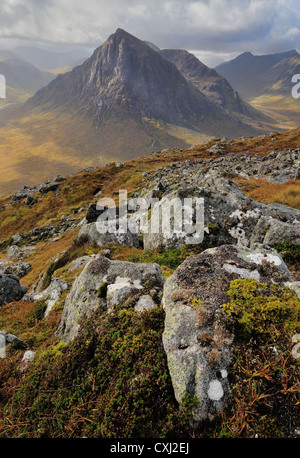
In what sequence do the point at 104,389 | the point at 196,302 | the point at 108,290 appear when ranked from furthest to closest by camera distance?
the point at 108,290 → the point at 196,302 → the point at 104,389

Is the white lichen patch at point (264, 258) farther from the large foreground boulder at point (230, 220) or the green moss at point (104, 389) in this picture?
the large foreground boulder at point (230, 220)

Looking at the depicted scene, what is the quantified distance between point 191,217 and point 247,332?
33.9ft

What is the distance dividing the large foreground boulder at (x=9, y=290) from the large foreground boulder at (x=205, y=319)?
1459 centimetres

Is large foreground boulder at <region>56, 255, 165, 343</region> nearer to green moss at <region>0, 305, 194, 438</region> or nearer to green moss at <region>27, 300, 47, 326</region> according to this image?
green moss at <region>0, 305, 194, 438</region>

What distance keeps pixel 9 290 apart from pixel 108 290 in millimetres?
12645

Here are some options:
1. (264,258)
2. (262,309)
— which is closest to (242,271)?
(264,258)

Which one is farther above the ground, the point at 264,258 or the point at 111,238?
the point at 264,258

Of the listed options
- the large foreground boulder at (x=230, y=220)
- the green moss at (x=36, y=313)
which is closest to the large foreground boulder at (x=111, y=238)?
the large foreground boulder at (x=230, y=220)

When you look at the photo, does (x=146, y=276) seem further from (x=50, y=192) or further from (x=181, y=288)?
(x=50, y=192)

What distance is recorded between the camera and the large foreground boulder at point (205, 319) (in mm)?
4664

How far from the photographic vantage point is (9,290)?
16.7 m

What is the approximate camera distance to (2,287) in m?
16.5

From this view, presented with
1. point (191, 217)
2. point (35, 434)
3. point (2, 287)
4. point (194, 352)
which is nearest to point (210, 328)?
point (194, 352)

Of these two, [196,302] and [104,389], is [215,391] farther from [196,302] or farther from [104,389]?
[104,389]
